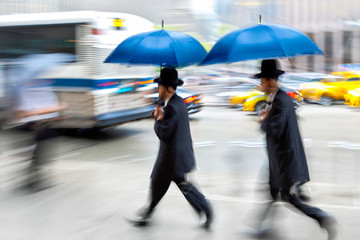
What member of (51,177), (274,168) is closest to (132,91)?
(51,177)

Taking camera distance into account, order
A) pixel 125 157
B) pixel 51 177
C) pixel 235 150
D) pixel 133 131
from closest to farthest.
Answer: pixel 51 177 → pixel 125 157 → pixel 235 150 → pixel 133 131

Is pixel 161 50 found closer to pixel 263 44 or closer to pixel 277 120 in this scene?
pixel 263 44

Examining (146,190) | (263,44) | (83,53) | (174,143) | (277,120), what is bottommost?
(146,190)

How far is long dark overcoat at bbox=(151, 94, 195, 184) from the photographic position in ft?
13.4

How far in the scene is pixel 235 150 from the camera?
8.82 m

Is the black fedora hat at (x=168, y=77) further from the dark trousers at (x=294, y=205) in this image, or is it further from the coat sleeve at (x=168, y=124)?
the dark trousers at (x=294, y=205)

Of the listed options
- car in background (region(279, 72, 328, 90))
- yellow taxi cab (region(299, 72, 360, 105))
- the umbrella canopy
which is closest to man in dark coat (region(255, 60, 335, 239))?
the umbrella canopy

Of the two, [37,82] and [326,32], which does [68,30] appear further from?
[326,32]

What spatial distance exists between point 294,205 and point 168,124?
129cm

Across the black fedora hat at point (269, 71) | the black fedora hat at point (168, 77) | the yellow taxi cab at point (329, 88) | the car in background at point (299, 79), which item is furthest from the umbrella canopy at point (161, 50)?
the car in background at point (299, 79)

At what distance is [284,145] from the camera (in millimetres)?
3754

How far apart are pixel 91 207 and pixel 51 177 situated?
162cm

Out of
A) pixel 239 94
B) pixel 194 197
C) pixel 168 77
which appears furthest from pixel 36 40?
pixel 239 94

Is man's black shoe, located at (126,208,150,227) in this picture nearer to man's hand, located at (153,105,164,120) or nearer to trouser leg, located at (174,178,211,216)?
trouser leg, located at (174,178,211,216)
